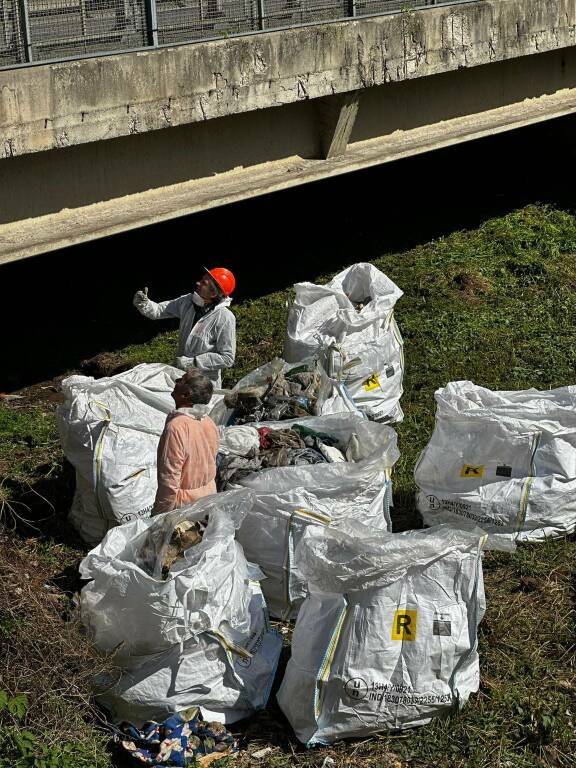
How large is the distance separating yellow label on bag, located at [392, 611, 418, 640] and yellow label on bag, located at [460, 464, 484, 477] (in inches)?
61.7

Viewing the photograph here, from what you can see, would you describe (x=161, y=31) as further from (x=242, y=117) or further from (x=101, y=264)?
(x=101, y=264)

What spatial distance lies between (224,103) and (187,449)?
3246mm

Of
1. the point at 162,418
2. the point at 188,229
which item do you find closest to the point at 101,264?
the point at 188,229

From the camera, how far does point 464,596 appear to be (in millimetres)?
4375

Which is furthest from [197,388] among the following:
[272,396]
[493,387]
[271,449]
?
[493,387]

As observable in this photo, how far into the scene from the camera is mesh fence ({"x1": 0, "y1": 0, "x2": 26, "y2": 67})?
6.27 m

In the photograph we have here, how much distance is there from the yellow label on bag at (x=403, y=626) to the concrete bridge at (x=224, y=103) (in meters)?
3.57

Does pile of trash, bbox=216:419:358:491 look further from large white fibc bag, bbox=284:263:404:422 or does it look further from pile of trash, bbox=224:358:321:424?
large white fibc bag, bbox=284:263:404:422

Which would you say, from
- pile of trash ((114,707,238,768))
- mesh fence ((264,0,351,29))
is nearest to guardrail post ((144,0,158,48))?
mesh fence ((264,0,351,29))

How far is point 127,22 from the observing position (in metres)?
6.76

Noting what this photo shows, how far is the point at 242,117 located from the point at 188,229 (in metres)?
3.02

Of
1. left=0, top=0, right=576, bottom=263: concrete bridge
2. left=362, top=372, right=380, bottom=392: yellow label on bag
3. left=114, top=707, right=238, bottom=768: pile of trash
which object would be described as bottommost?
left=114, top=707, right=238, bottom=768: pile of trash

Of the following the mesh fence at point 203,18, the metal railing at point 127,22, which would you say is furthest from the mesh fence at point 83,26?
the mesh fence at point 203,18

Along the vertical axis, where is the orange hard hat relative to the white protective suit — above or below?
above
